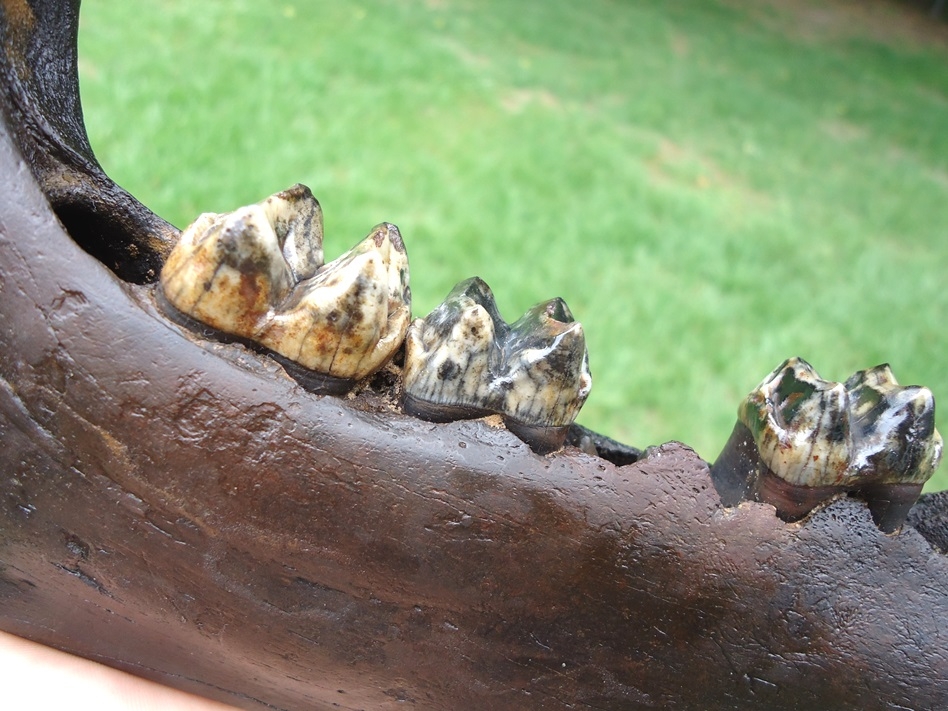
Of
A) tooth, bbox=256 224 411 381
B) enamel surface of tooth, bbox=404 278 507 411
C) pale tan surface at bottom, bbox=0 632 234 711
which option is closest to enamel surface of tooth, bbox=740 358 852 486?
enamel surface of tooth, bbox=404 278 507 411

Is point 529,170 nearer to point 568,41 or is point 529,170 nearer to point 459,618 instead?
point 568,41

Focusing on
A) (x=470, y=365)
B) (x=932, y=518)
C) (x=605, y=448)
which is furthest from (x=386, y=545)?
(x=932, y=518)

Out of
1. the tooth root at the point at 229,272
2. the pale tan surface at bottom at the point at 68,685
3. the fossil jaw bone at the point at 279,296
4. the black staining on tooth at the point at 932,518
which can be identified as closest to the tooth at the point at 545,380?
the fossil jaw bone at the point at 279,296

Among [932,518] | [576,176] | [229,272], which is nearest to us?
[229,272]

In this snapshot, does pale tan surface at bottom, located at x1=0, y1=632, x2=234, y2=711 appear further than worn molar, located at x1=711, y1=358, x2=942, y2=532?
Yes

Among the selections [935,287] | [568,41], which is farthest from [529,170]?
[568,41]

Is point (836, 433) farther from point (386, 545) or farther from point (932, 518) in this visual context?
point (386, 545)

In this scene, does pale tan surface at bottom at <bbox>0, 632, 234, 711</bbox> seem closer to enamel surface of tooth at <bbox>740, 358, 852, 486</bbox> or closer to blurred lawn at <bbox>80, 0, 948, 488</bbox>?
enamel surface of tooth at <bbox>740, 358, 852, 486</bbox>
